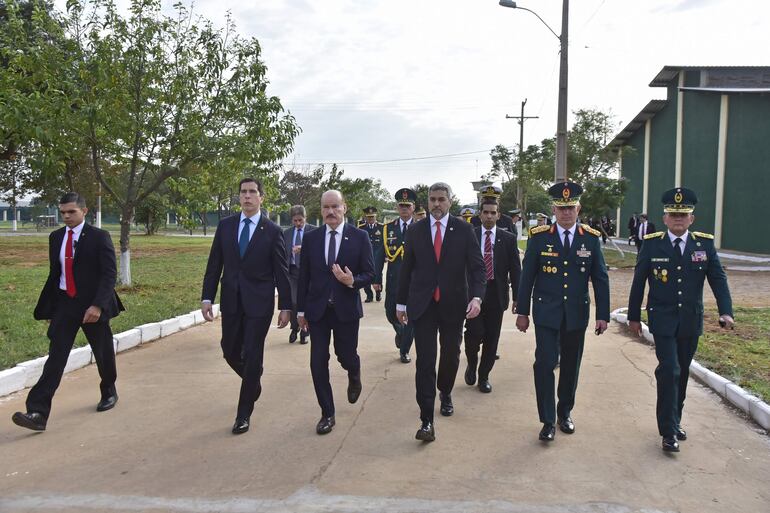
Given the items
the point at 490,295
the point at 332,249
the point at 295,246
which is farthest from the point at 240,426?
the point at 295,246

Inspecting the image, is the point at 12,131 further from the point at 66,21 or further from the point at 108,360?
the point at 108,360

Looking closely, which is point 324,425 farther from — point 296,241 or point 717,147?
point 717,147

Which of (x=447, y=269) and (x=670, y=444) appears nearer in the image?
(x=670, y=444)

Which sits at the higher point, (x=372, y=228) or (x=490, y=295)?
(x=372, y=228)

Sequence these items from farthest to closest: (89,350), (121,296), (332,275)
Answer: (121,296) < (89,350) < (332,275)

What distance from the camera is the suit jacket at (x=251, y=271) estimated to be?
4.69 metres

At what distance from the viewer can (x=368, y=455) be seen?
4176 mm

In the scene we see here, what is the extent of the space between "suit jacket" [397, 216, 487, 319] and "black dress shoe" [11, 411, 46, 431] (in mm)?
2875

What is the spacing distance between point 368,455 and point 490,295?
7.97ft

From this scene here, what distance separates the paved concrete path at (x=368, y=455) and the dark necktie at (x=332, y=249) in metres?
1.28

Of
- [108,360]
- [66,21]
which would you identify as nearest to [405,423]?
[108,360]

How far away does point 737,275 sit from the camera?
17.0 metres

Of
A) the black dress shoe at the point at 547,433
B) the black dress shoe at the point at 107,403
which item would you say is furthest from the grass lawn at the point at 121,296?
the black dress shoe at the point at 547,433

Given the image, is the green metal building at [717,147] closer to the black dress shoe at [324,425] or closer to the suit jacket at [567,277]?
the suit jacket at [567,277]
